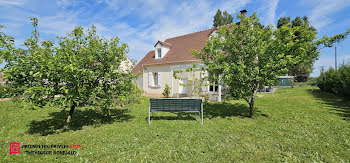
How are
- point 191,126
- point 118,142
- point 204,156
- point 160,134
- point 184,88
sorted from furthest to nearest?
point 184,88 → point 191,126 → point 160,134 → point 118,142 → point 204,156

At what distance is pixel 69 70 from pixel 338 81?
54.0 ft

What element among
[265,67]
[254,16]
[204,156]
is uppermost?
[254,16]

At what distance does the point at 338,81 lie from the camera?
11414 millimetres

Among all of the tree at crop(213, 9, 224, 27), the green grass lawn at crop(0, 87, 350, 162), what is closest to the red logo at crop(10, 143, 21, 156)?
the green grass lawn at crop(0, 87, 350, 162)

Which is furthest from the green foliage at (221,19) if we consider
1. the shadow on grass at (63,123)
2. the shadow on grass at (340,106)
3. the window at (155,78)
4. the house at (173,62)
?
the shadow on grass at (63,123)

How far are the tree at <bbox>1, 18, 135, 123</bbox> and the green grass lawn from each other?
0.83 meters

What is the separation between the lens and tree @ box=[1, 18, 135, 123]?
11.8 feet

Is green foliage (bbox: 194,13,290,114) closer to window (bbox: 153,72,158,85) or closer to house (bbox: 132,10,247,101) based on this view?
house (bbox: 132,10,247,101)

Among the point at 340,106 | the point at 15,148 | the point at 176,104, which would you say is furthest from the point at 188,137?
the point at 340,106

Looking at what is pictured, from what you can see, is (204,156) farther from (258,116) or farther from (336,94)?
(336,94)

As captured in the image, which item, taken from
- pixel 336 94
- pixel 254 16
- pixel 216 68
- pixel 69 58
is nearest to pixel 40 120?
pixel 69 58

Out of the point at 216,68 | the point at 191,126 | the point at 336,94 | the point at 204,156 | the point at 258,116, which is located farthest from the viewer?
the point at 336,94

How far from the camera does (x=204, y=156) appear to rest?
313 cm

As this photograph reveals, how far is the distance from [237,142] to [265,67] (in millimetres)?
2793
